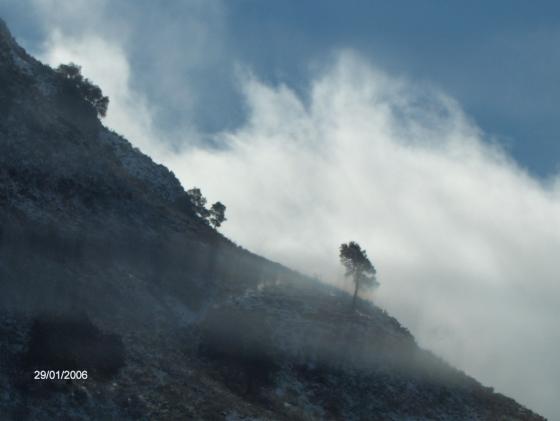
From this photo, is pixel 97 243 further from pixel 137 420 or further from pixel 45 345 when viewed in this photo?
pixel 137 420

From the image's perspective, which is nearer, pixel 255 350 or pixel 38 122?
pixel 255 350

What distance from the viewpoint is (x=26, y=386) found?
34594 mm

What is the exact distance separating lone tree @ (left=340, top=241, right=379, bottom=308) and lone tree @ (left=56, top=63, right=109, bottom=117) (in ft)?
174

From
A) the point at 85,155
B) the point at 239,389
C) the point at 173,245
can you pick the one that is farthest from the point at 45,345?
the point at 85,155

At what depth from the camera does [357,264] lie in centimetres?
9250

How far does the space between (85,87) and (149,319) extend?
60.9 metres

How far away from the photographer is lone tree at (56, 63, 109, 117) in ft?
322

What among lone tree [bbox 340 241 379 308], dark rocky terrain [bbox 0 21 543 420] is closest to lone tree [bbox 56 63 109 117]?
dark rocky terrain [bbox 0 21 543 420]

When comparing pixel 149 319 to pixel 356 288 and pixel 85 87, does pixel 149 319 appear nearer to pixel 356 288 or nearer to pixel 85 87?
pixel 356 288

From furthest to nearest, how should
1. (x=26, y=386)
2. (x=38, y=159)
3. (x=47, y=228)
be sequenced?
1. (x=38, y=159)
2. (x=47, y=228)
3. (x=26, y=386)

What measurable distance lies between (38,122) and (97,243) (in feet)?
79.1

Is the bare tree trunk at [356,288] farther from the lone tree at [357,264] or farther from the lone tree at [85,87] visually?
the lone tree at [85,87]

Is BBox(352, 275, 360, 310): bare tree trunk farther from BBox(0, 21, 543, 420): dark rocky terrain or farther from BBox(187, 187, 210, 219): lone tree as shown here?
BBox(187, 187, 210, 219): lone tree

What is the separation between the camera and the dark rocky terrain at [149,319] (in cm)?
4009
